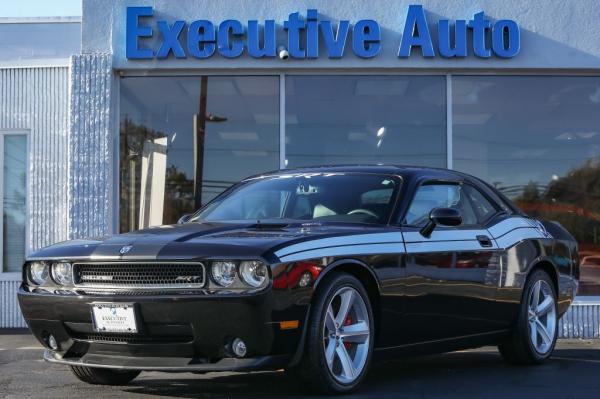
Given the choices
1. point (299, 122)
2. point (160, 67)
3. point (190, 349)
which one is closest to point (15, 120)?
point (160, 67)

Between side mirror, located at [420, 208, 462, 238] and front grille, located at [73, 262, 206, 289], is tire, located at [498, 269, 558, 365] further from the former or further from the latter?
front grille, located at [73, 262, 206, 289]

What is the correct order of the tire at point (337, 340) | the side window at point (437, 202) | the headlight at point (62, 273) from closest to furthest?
the tire at point (337, 340) < the headlight at point (62, 273) < the side window at point (437, 202)

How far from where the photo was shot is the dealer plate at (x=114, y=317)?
19.0 feet

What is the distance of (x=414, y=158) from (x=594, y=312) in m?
2.48

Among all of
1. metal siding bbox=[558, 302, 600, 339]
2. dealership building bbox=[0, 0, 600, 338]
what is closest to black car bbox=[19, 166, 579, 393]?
metal siding bbox=[558, 302, 600, 339]

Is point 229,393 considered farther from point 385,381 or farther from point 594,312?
point 594,312

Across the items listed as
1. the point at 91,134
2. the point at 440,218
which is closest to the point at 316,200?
the point at 440,218

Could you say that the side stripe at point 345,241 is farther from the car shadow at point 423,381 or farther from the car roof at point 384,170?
the car shadow at point 423,381

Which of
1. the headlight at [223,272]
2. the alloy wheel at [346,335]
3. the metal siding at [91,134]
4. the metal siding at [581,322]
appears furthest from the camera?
the metal siding at [91,134]

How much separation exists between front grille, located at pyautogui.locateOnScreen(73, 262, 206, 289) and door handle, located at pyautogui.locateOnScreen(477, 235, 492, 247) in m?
2.45

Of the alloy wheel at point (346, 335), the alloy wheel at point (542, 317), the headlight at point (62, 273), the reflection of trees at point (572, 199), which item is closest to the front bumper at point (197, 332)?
the headlight at point (62, 273)

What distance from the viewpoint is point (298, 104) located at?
1183 centimetres

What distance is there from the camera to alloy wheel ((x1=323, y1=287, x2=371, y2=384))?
19.8 ft

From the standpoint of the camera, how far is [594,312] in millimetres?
11258
